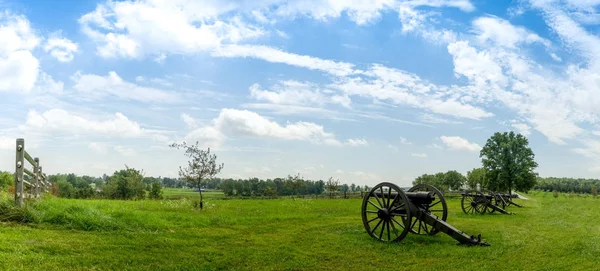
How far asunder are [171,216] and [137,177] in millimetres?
29023

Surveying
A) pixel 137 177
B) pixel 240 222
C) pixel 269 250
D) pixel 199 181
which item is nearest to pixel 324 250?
pixel 269 250

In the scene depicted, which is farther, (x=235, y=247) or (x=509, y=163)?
(x=509, y=163)

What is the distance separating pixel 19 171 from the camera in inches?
499

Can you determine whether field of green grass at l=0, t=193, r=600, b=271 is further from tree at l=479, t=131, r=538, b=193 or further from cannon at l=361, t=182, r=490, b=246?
tree at l=479, t=131, r=538, b=193

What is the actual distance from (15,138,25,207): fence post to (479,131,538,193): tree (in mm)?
53008

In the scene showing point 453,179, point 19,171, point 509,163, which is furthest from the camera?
point 453,179

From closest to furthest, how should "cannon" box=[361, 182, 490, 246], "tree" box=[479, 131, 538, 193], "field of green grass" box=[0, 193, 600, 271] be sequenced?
"field of green grass" box=[0, 193, 600, 271], "cannon" box=[361, 182, 490, 246], "tree" box=[479, 131, 538, 193]

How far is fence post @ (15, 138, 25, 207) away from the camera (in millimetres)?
12116

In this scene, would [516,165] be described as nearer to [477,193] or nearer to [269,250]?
[477,193]

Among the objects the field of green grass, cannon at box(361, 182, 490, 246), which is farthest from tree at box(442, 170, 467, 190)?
cannon at box(361, 182, 490, 246)

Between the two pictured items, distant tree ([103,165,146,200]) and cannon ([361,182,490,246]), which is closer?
cannon ([361,182,490,246])

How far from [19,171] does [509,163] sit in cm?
5475

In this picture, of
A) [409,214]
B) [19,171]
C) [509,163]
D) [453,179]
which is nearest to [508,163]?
[509,163]

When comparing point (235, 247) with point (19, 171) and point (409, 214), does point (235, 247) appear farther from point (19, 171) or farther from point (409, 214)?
point (19, 171)
